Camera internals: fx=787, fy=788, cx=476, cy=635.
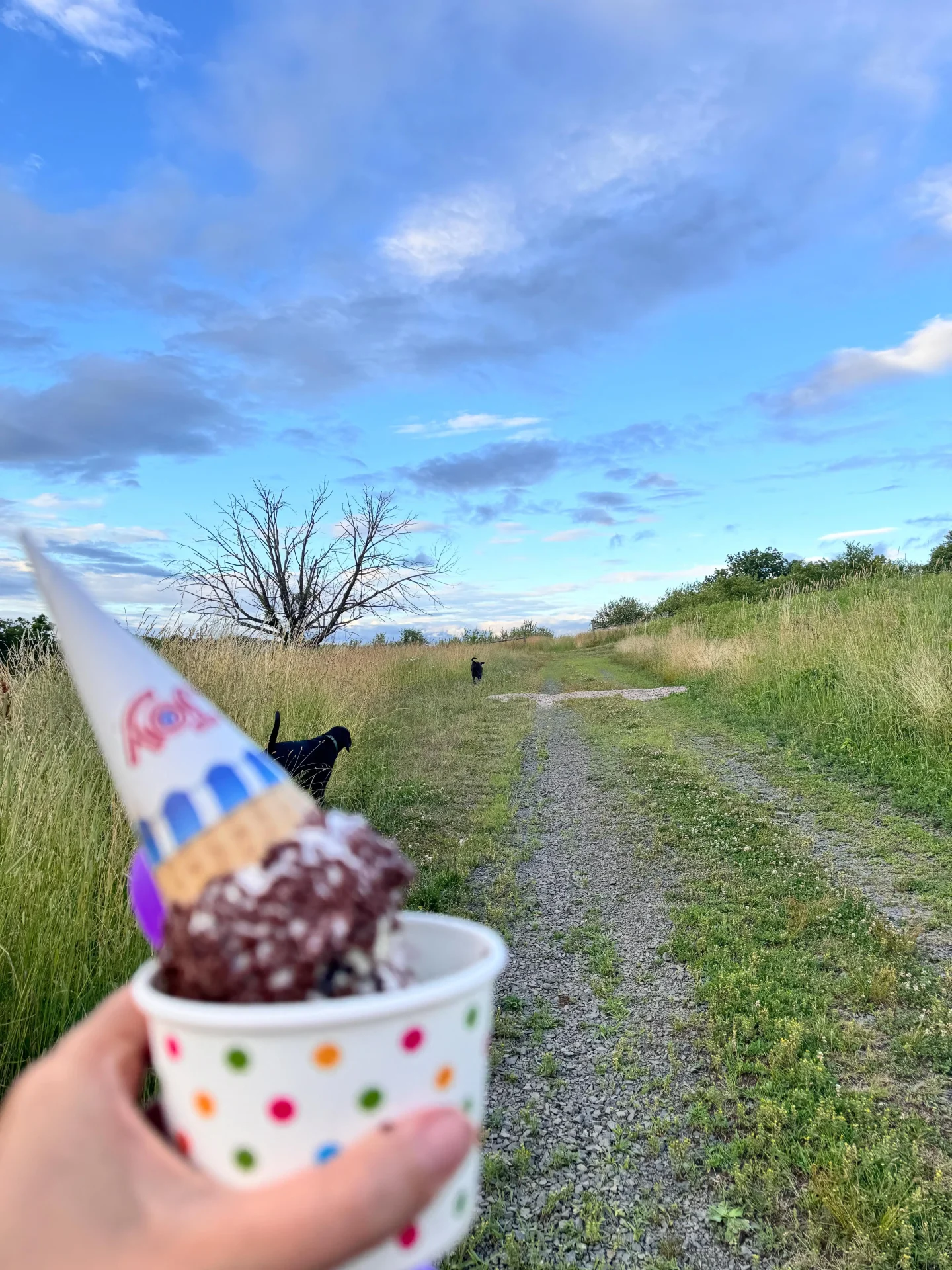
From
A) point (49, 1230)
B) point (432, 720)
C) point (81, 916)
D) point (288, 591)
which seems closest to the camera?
point (49, 1230)

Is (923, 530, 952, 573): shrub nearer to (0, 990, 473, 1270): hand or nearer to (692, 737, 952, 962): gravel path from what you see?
(692, 737, 952, 962): gravel path

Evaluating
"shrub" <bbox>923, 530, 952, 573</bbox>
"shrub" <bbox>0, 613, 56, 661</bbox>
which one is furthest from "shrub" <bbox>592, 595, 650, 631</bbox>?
"shrub" <bbox>0, 613, 56, 661</bbox>

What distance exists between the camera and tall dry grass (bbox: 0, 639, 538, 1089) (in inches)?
103

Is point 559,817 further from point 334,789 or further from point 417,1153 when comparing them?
point 417,1153

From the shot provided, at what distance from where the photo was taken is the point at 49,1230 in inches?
29.2

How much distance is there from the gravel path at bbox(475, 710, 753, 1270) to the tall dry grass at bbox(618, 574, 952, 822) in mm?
3286

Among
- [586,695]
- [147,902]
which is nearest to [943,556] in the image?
[586,695]

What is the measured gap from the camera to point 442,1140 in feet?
2.62

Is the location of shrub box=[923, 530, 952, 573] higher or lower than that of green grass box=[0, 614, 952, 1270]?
higher

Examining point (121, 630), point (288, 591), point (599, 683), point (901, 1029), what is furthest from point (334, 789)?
point (599, 683)

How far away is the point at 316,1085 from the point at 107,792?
12.9ft

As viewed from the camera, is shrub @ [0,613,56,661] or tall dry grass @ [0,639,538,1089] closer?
tall dry grass @ [0,639,538,1089]

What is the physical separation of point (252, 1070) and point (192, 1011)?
0.09 meters

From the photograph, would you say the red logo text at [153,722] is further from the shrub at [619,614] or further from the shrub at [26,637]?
the shrub at [619,614]
